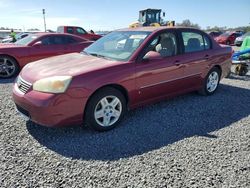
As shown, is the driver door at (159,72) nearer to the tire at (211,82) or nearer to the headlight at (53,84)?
the tire at (211,82)

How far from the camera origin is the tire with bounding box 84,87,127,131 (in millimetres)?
3389

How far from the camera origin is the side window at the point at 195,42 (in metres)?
4.70

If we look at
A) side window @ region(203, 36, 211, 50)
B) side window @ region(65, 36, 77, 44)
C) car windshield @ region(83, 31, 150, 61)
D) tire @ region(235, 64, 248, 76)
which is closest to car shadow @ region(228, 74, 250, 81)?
tire @ region(235, 64, 248, 76)

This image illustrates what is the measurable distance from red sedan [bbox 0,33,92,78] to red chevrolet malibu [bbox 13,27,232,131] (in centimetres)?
358

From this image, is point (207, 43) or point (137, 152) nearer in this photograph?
point (137, 152)

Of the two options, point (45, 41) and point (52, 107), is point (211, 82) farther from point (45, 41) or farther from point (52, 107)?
point (45, 41)

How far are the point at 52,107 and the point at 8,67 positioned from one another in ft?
15.8

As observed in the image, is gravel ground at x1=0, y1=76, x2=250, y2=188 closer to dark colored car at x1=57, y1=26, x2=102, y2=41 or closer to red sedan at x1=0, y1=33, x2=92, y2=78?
red sedan at x1=0, y1=33, x2=92, y2=78

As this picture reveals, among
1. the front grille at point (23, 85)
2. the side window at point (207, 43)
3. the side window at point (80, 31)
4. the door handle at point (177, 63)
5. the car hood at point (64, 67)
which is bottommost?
the front grille at point (23, 85)

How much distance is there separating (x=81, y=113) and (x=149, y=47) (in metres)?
1.63

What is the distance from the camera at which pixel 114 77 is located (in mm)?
3488

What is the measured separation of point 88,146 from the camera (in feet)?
10.4

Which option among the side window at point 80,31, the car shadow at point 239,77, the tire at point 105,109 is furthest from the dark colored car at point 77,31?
the tire at point 105,109

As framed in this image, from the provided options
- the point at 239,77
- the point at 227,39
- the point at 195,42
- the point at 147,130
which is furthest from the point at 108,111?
the point at 227,39
